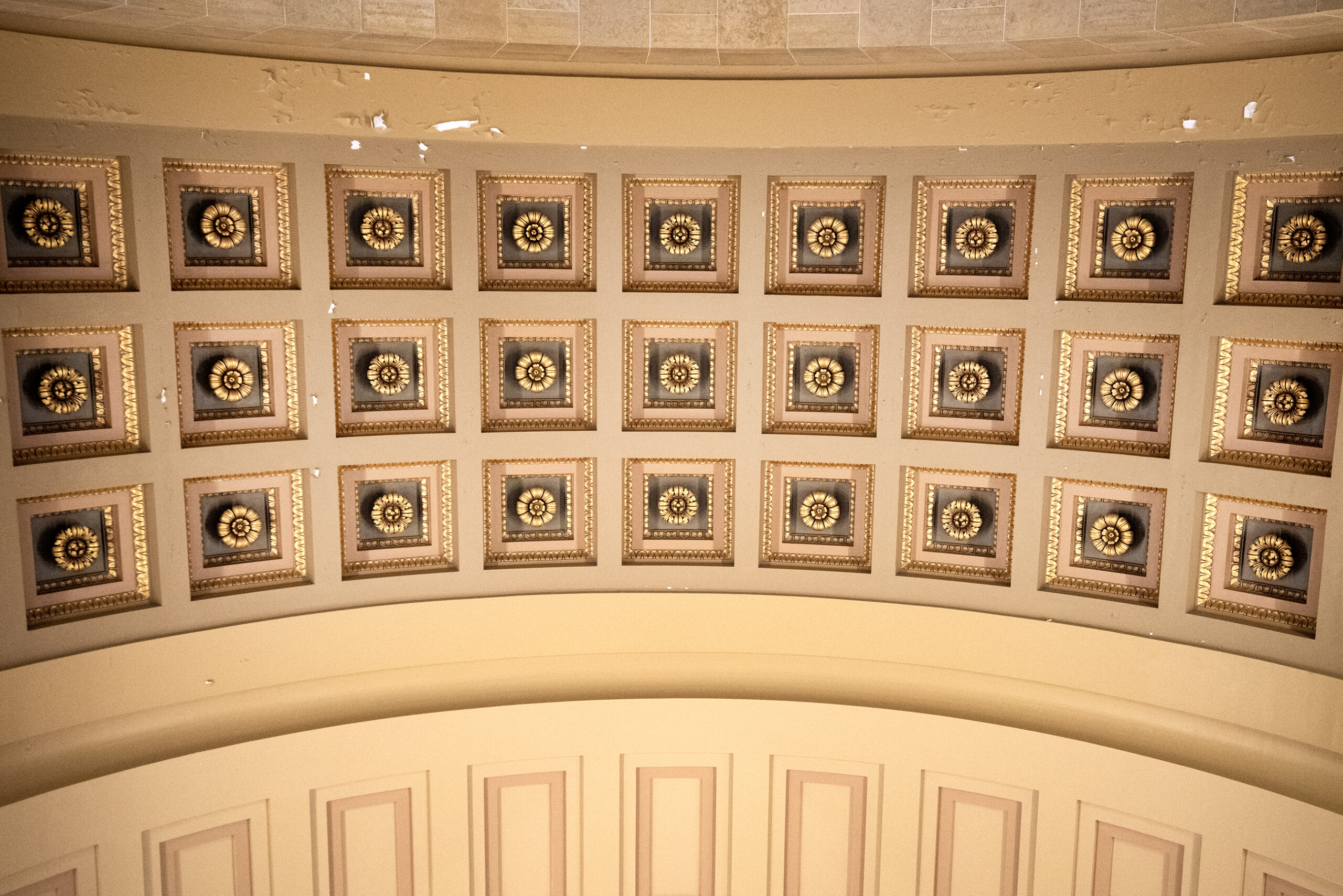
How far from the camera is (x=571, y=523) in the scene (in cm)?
786

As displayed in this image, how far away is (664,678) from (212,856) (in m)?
3.47

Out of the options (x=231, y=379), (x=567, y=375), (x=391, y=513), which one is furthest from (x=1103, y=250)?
(x=231, y=379)

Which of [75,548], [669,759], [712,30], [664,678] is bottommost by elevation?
[669,759]

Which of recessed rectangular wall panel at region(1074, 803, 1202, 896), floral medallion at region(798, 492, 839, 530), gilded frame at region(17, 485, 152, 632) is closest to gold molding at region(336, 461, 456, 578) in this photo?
gilded frame at region(17, 485, 152, 632)

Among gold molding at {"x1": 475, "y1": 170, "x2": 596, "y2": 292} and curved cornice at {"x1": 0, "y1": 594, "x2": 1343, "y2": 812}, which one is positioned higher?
gold molding at {"x1": 475, "y1": 170, "x2": 596, "y2": 292}

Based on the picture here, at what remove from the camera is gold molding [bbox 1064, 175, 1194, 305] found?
668cm

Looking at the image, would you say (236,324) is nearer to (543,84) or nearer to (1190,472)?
(543,84)

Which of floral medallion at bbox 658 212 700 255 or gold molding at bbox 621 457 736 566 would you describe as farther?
gold molding at bbox 621 457 736 566

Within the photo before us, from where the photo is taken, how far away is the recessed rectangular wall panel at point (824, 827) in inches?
311

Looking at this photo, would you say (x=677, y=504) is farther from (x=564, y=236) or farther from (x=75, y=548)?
(x=75, y=548)

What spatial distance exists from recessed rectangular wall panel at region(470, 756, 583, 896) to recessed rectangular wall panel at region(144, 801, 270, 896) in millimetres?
1546

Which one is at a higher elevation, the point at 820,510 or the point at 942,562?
the point at 820,510

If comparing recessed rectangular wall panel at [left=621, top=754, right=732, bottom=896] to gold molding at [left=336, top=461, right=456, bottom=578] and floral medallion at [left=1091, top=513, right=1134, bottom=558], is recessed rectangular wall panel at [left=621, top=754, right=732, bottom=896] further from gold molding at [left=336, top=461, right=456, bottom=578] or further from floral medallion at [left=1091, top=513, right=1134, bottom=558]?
floral medallion at [left=1091, top=513, right=1134, bottom=558]

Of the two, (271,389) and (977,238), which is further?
(977,238)
